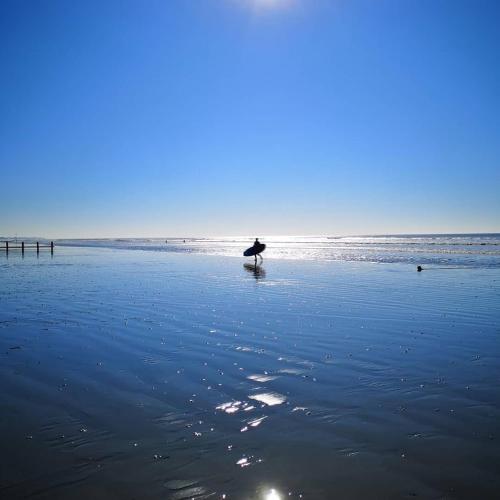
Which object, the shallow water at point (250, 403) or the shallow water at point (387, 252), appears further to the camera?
the shallow water at point (387, 252)

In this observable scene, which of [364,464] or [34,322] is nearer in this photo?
[364,464]

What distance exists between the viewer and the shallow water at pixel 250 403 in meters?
4.65

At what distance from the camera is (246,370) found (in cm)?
832

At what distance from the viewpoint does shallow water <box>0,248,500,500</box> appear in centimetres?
465

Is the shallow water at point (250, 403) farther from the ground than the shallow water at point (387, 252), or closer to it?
closer to it

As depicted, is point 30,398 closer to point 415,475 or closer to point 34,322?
point 415,475

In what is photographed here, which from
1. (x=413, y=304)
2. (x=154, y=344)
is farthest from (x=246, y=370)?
(x=413, y=304)

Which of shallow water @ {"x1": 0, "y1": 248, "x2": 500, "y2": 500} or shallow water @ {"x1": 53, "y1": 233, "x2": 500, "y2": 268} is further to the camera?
shallow water @ {"x1": 53, "y1": 233, "x2": 500, "y2": 268}

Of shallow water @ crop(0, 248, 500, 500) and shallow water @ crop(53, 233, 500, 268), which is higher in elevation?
shallow water @ crop(53, 233, 500, 268)

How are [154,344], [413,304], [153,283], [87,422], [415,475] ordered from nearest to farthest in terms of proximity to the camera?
[415,475] < [87,422] < [154,344] < [413,304] < [153,283]

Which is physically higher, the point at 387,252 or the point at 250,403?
the point at 387,252

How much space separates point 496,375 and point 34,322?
40.0 ft

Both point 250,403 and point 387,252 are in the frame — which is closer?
point 250,403

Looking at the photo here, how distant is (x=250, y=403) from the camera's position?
21.9 ft
